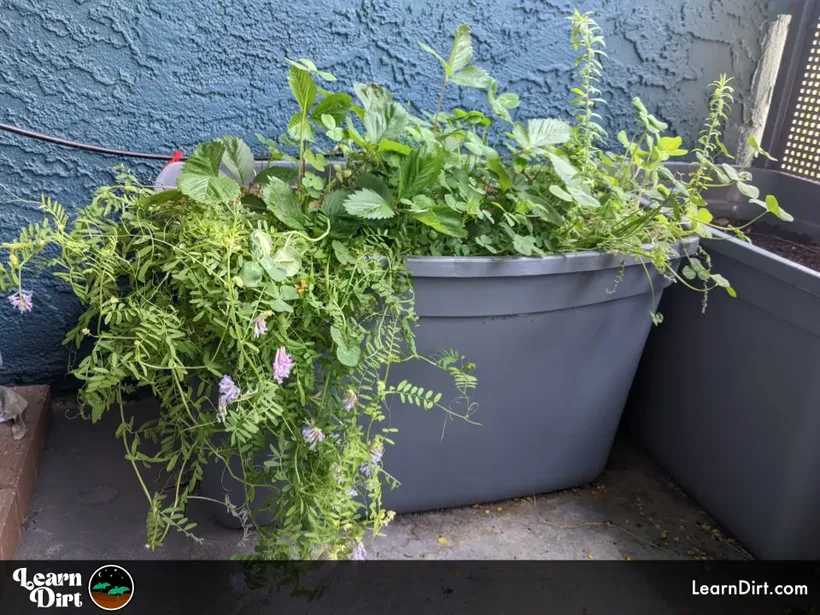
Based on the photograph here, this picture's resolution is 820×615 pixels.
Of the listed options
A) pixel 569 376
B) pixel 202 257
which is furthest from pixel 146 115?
pixel 569 376

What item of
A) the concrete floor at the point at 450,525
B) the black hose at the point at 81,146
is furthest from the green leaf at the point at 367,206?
the concrete floor at the point at 450,525

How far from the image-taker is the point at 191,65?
115 centimetres

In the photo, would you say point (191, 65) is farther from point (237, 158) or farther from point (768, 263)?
point (768, 263)

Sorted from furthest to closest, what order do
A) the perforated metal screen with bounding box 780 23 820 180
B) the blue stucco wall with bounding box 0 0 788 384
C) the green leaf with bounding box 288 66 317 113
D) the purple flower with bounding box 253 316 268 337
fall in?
the perforated metal screen with bounding box 780 23 820 180 < the blue stucco wall with bounding box 0 0 788 384 < the green leaf with bounding box 288 66 317 113 < the purple flower with bounding box 253 316 268 337

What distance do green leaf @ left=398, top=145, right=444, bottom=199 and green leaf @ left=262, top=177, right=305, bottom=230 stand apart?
13cm

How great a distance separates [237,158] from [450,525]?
683mm

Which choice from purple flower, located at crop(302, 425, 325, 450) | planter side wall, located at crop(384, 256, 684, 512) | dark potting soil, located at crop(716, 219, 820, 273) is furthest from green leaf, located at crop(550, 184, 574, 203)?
dark potting soil, located at crop(716, 219, 820, 273)

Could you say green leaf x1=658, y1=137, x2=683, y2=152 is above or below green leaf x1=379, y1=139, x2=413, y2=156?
above

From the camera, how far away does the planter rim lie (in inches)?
33.9

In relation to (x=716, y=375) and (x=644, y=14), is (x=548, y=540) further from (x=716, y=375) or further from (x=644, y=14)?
(x=644, y=14)

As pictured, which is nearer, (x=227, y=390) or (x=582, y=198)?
(x=227, y=390)

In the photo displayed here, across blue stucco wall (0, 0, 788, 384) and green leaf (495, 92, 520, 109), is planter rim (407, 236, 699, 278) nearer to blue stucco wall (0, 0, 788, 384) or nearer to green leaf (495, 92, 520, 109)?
green leaf (495, 92, 520, 109)

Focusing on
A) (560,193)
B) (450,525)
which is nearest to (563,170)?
(560,193)

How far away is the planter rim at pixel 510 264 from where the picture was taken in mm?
862
